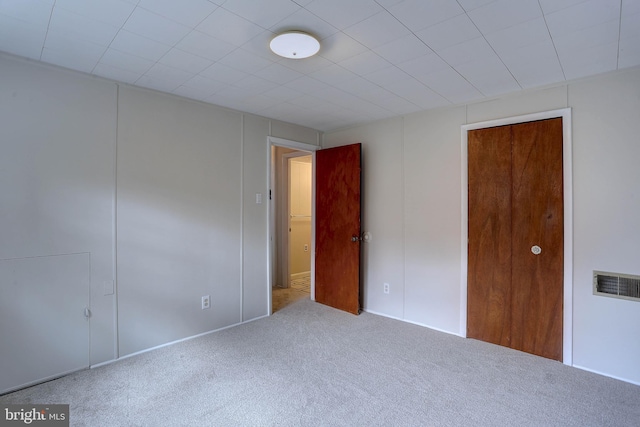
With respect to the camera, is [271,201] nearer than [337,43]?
No

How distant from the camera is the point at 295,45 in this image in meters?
1.90

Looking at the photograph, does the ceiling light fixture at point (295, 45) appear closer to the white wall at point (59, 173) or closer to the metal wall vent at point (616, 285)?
the white wall at point (59, 173)

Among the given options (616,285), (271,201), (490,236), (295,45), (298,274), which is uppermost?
(295,45)

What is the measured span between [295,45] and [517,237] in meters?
2.45

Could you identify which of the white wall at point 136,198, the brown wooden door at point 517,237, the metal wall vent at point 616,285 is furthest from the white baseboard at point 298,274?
the metal wall vent at point 616,285

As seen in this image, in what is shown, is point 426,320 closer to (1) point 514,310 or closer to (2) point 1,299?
(1) point 514,310

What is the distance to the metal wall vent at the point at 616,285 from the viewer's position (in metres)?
2.32

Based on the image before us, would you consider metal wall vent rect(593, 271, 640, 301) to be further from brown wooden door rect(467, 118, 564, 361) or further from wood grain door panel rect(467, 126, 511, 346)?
wood grain door panel rect(467, 126, 511, 346)

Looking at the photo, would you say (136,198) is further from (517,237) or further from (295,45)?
(517,237)

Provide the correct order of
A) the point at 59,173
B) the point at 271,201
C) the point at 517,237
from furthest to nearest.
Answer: the point at 271,201 → the point at 517,237 → the point at 59,173

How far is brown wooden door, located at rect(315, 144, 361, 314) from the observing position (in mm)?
3772

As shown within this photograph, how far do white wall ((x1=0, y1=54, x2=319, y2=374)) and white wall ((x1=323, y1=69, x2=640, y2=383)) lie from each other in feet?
4.53

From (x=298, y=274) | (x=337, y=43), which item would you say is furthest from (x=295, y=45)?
(x=298, y=274)

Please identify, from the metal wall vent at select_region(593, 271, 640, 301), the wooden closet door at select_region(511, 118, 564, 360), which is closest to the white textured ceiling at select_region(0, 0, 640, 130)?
the wooden closet door at select_region(511, 118, 564, 360)
